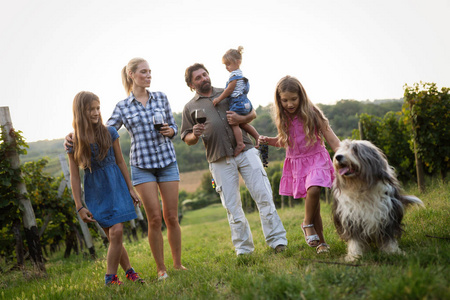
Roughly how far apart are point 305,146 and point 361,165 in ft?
3.44

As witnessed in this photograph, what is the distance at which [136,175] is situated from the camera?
4.37 metres

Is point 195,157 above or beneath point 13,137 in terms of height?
beneath

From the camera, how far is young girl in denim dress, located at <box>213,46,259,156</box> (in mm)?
4902

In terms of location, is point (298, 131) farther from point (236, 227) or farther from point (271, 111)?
point (236, 227)

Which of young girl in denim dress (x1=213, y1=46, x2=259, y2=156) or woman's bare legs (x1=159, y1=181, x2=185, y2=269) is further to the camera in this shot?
young girl in denim dress (x1=213, y1=46, x2=259, y2=156)

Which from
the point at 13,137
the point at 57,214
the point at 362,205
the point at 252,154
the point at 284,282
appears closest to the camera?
the point at 284,282

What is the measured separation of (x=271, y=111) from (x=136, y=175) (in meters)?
1.84

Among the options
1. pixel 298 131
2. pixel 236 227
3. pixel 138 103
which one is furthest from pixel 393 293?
pixel 138 103

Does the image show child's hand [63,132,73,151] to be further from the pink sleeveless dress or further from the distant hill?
the pink sleeveless dress

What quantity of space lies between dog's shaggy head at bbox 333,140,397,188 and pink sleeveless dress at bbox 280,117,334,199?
680mm

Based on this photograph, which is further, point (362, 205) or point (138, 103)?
point (138, 103)

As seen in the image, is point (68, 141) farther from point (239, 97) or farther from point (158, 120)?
point (239, 97)

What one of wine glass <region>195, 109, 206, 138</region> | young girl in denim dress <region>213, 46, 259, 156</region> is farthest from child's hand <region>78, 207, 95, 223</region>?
young girl in denim dress <region>213, 46, 259, 156</region>

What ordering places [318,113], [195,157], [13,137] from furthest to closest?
[195,157], [13,137], [318,113]
